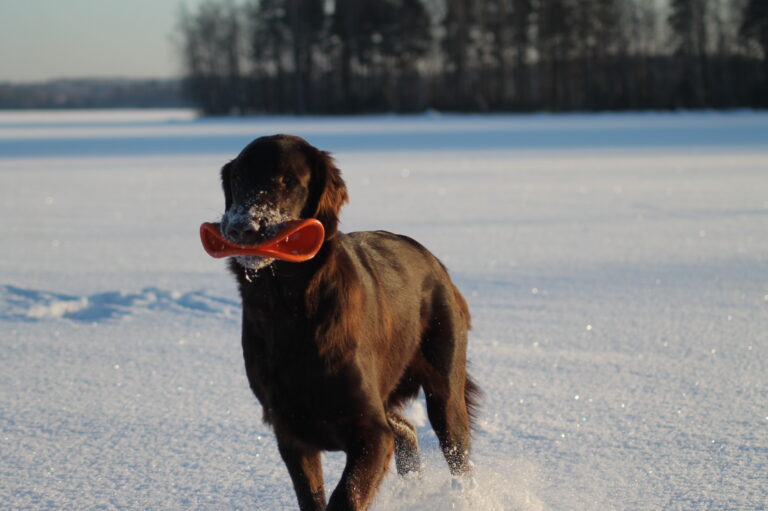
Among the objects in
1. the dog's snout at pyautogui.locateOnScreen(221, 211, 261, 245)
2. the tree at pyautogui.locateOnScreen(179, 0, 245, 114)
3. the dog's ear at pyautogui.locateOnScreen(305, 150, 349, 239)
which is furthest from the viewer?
the tree at pyautogui.locateOnScreen(179, 0, 245, 114)

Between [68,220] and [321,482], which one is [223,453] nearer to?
[321,482]

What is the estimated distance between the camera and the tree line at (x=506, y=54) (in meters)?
52.7

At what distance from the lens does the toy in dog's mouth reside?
2.19 meters

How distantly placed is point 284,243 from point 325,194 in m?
0.31

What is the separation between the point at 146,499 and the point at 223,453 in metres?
0.48

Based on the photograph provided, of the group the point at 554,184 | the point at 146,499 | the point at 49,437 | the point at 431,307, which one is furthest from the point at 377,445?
the point at 554,184

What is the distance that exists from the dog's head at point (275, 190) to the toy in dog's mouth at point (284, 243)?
2cm

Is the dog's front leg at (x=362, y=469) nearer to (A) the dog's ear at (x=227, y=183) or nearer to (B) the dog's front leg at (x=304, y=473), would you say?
(B) the dog's front leg at (x=304, y=473)

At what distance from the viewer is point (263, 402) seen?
252cm

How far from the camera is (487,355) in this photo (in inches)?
184

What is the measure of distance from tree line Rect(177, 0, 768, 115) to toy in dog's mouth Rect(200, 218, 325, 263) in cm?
4724

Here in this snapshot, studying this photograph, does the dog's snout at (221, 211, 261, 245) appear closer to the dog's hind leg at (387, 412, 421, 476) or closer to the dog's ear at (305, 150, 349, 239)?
the dog's ear at (305, 150, 349, 239)

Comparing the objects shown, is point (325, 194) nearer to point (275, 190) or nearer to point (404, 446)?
point (275, 190)

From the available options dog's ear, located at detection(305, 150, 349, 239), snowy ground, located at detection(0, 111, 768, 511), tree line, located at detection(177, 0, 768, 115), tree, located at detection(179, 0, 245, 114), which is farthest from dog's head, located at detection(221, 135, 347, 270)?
tree, located at detection(179, 0, 245, 114)
